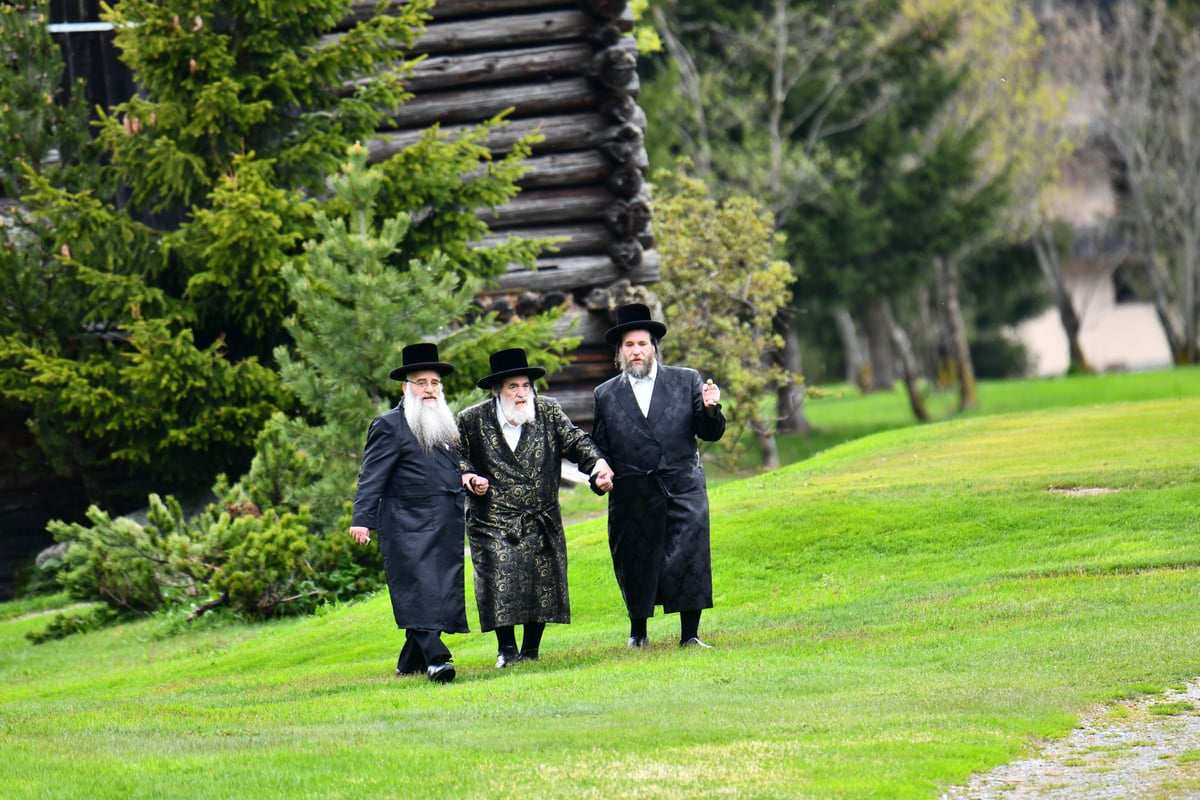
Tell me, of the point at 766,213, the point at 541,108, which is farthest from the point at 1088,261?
the point at 541,108

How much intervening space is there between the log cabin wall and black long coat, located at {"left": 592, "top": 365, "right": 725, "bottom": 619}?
33.4 feet

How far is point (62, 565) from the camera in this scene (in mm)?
19656

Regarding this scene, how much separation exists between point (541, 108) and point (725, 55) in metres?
17.1

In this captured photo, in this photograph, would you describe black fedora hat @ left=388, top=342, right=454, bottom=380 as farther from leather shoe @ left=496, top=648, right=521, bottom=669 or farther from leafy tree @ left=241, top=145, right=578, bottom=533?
leafy tree @ left=241, top=145, right=578, bottom=533

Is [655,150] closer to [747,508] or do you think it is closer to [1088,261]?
[747,508]

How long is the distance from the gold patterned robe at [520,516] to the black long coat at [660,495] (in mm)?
273

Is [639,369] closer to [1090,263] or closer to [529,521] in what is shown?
[529,521]

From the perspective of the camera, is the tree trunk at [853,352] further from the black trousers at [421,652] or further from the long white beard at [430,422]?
the black trousers at [421,652]

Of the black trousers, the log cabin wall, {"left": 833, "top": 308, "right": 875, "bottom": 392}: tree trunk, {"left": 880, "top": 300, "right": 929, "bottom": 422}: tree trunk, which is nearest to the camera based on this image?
the black trousers

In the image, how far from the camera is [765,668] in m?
9.80

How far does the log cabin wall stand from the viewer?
2134cm

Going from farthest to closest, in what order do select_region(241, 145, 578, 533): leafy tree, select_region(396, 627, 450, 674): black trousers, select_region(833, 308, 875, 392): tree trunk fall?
select_region(833, 308, 875, 392): tree trunk < select_region(241, 145, 578, 533): leafy tree < select_region(396, 627, 450, 674): black trousers

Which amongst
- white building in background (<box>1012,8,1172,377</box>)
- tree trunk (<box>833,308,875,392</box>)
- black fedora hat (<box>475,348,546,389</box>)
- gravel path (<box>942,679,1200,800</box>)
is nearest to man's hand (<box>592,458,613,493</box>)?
black fedora hat (<box>475,348,546,389</box>)

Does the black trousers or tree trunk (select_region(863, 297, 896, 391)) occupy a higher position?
tree trunk (select_region(863, 297, 896, 391))
